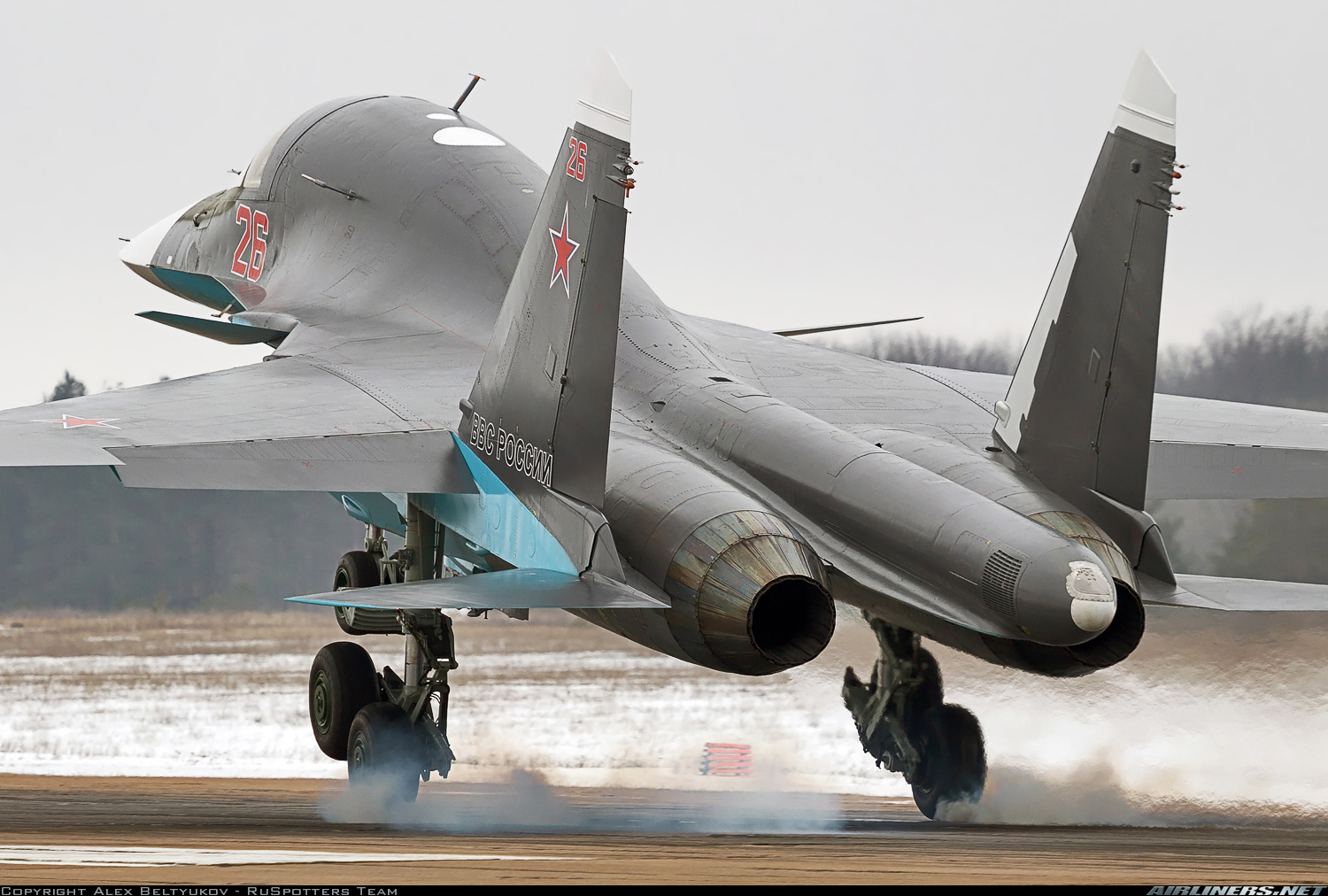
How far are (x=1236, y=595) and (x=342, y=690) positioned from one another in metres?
6.00

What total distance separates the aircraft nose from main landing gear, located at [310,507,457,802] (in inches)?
229

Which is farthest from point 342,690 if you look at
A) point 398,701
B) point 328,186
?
point 328,186

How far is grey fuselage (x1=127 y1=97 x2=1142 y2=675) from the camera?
835cm

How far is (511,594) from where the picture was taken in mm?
7902

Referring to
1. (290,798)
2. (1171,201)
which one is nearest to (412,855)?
(290,798)

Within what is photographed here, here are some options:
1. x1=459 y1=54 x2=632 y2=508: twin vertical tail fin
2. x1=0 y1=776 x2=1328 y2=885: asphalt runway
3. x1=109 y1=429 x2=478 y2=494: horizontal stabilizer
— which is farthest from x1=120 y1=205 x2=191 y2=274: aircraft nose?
x1=459 y1=54 x2=632 y2=508: twin vertical tail fin

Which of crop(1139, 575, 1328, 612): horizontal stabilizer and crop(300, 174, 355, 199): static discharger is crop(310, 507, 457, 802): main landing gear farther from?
crop(1139, 575, 1328, 612): horizontal stabilizer

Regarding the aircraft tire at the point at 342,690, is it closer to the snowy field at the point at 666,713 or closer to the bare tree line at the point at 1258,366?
the snowy field at the point at 666,713

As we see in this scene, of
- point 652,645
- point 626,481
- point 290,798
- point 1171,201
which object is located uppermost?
point 1171,201

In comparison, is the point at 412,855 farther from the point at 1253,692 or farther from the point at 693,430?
the point at 1253,692

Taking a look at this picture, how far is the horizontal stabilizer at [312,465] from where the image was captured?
358 inches

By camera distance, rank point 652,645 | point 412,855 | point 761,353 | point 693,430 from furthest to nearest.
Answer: point 761,353, point 693,430, point 652,645, point 412,855

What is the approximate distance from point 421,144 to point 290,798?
5.36 meters

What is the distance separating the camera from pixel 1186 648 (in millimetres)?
12094
